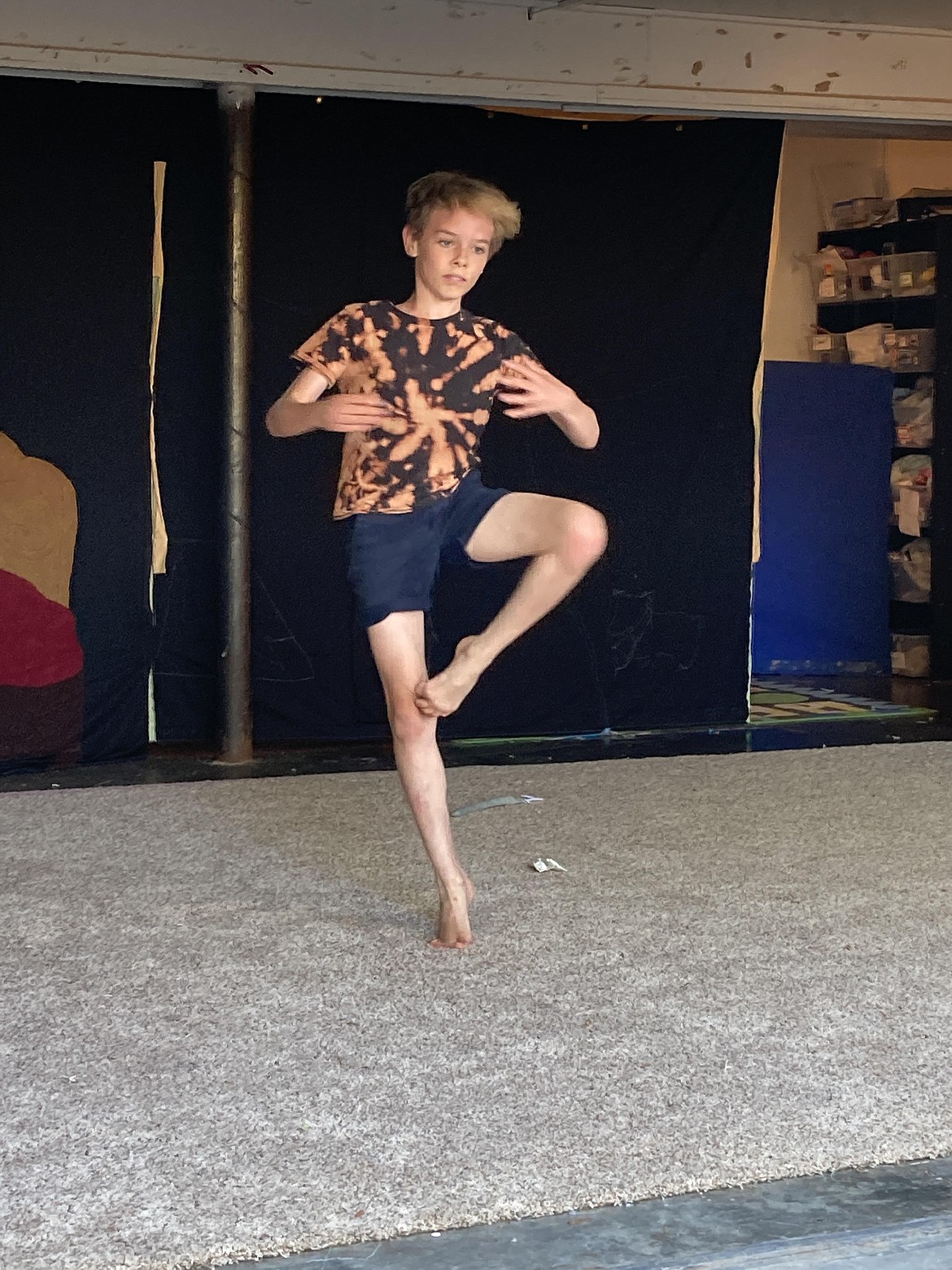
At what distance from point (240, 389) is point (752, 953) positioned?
2.82 meters

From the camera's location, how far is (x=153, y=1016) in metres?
2.68

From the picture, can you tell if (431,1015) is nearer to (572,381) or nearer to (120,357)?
(120,357)

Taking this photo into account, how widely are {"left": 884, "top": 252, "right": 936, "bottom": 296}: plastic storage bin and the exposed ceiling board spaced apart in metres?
1.82

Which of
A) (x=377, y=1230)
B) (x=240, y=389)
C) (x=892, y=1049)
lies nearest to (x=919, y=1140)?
(x=892, y=1049)

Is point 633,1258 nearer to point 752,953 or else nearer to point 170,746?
point 752,953

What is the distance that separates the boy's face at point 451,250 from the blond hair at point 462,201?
0.01 m

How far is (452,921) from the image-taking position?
309 cm

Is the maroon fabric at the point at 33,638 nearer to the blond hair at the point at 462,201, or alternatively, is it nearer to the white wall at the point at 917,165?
the blond hair at the point at 462,201

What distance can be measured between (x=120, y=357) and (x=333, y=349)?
6.71 feet

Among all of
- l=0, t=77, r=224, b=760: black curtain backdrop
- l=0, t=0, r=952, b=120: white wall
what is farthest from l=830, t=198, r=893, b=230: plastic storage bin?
l=0, t=77, r=224, b=760: black curtain backdrop

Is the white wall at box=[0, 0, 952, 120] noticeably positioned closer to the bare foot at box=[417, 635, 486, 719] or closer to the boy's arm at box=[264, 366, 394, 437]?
the boy's arm at box=[264, 366, 394, 437]

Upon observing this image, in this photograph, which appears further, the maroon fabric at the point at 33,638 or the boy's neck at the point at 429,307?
the maroon fabric at the point at 33,638

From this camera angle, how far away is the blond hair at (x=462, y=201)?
10.4 feet

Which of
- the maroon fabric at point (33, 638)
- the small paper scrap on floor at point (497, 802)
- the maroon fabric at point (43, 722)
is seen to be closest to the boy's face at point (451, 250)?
the small paper scrap on floor at point (497, 802)
